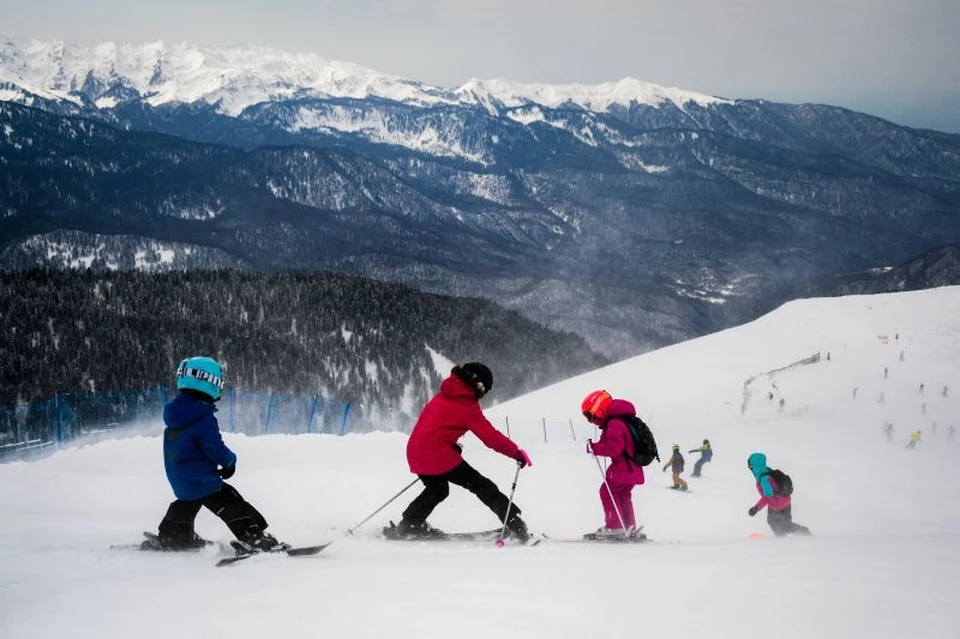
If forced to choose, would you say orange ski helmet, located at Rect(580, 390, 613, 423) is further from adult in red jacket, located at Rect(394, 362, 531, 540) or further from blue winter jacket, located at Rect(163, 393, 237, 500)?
blue winter jacket, located at Rect(163, 393, 237, 500)

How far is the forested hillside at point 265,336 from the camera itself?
92.8 m

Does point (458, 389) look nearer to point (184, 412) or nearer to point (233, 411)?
point (184, 412)

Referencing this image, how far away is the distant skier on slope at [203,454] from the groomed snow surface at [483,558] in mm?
405

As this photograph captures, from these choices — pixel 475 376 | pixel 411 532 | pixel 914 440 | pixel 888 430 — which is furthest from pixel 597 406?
pixel 888 430

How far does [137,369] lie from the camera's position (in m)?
91.6

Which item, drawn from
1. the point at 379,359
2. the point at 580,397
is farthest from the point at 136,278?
the point at 580,397

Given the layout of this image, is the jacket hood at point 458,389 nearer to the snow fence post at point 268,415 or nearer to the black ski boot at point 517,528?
the black ski boot at point 517,528

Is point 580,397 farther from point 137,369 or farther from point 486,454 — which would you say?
point 137,369

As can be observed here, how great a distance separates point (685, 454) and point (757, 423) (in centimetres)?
569

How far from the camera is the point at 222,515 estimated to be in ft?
20.6

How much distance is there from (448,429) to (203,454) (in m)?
2.39

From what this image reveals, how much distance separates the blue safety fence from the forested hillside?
69.6 metres

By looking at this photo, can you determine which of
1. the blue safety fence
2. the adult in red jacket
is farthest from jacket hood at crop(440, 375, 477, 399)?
the blue safety fence

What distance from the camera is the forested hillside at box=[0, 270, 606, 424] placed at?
92750 millimetres
